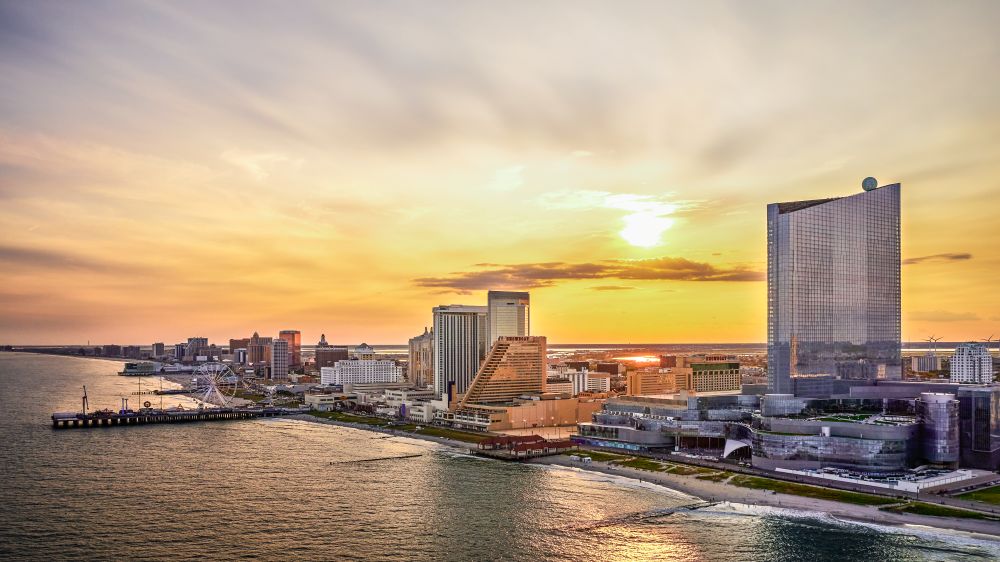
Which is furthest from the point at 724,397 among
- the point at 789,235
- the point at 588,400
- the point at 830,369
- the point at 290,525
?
the point at 290,525

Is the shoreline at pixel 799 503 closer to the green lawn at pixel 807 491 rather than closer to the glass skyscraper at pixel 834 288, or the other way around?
the green lawn at pixel 807 491

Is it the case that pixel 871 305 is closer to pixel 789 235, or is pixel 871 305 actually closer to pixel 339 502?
pixel 789 235

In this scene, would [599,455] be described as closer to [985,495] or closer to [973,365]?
[985,495]

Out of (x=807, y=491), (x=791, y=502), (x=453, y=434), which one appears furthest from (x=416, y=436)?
(x=791, y=502)

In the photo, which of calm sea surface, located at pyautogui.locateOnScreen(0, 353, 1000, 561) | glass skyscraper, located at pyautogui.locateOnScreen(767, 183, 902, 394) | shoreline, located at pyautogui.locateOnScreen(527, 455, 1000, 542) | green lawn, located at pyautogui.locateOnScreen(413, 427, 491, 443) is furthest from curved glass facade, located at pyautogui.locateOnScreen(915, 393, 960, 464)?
green lawn, located at pyautogui.locateOnScreen(413, 427, 491, 443)

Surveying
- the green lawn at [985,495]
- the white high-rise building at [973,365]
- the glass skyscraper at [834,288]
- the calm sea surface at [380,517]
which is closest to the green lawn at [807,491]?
the calm sea surface at [380,517]
